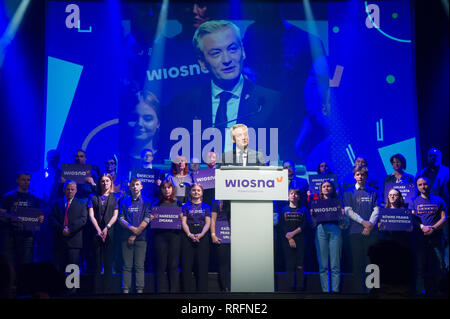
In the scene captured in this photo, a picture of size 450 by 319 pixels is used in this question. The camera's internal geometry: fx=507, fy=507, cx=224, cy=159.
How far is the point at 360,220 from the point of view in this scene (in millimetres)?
6672

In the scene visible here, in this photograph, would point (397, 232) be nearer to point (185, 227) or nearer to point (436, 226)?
point (436, 226)

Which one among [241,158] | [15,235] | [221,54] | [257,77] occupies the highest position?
[221,54]

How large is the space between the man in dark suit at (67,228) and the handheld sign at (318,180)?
3.01 meters

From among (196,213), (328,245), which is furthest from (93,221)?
(328,245)

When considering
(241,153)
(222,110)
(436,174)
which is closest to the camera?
(241,153)

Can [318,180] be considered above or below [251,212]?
above

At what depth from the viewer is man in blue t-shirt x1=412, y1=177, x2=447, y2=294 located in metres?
6.56

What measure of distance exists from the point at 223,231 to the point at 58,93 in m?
3.56

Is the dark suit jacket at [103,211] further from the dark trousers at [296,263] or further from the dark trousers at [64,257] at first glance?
the dark trousers at [296,263]

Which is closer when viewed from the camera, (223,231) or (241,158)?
(241,158)

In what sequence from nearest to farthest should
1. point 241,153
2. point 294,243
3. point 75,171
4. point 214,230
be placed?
point 241,153, point 214,230, point 294,243, point 75,171

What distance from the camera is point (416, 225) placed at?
21.9 feet

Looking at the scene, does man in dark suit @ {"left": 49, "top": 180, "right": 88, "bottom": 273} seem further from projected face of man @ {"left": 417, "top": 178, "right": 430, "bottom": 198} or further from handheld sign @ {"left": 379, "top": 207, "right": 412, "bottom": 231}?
projected face of man @ {"left": 417, "top": 178, "right": 430, "bottom": 198}
